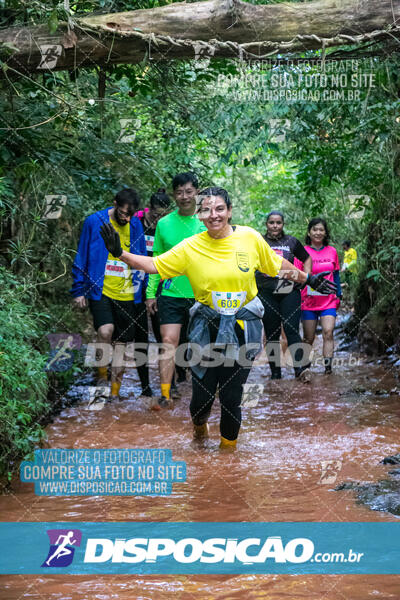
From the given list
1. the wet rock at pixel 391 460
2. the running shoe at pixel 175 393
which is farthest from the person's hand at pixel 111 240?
the running shoe at pixel 175 393

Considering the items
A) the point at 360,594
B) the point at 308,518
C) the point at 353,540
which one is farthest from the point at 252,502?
the point at 360,594

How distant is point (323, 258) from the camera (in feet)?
28.2

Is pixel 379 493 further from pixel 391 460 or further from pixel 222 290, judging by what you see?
pixel 222 290

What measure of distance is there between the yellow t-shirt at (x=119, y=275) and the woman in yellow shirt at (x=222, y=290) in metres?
2.01

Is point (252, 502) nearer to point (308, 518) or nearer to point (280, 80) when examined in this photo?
point (308, 518)

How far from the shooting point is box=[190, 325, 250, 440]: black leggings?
16.6ft

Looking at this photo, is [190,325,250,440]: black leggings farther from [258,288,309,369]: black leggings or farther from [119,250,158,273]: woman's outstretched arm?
[258,288,309,369]: black leggings

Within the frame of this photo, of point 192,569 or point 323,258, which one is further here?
point 323,258

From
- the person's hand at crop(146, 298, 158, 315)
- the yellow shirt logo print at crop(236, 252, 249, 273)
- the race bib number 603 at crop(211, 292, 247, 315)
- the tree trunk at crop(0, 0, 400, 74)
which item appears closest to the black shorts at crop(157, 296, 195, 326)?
the person's hand at crop(146, 298, 158, 315)

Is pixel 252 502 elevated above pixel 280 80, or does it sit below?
below

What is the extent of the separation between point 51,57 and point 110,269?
2.03m

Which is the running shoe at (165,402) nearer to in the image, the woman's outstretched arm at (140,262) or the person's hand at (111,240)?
the woman's outstretched arm at (140,262)

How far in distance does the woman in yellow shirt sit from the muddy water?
55 centimetres

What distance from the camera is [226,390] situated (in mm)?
5113
